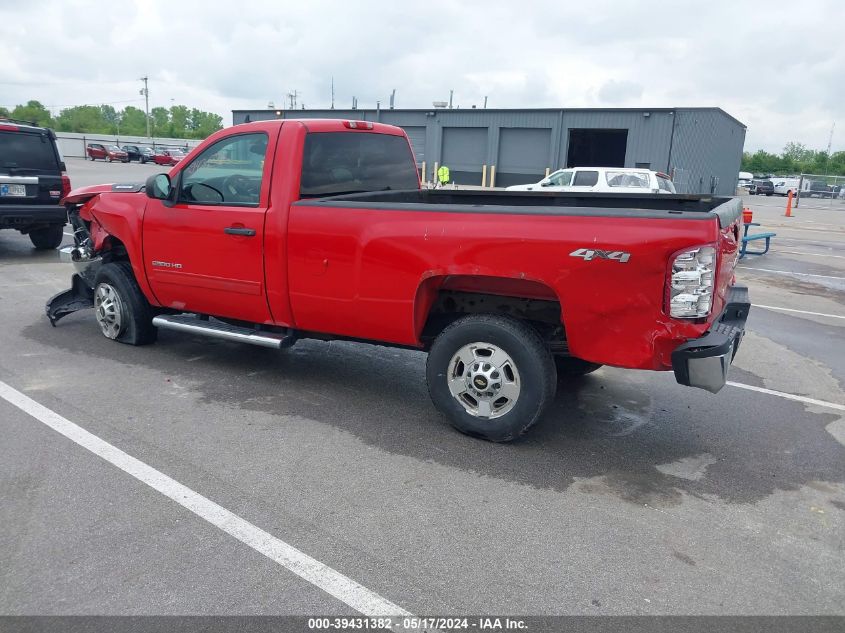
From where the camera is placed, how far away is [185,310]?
610 cm

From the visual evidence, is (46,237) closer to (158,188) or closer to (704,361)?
(158,188)

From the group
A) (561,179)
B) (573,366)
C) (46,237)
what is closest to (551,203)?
(573,366)

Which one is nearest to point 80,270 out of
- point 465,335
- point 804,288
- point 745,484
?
point 465,335

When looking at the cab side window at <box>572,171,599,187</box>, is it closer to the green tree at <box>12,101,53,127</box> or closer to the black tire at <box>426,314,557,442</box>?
the black tire at <box>426,314,557,442</box>

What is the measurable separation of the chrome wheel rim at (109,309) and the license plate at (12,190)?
17.3 feet

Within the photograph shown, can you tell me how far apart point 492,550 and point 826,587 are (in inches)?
57.9

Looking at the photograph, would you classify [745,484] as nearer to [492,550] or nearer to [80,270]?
[492,550]

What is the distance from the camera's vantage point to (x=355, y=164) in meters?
5.85

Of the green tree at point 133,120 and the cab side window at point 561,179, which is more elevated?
the green tree at point 133,120

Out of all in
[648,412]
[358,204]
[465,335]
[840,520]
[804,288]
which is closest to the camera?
[840,520]

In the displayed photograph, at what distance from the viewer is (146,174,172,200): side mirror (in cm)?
580

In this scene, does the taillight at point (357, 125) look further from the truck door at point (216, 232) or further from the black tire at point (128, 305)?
the black tire at point (128, 305)

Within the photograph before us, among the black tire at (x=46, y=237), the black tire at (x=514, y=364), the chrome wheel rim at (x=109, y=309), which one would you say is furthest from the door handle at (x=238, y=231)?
the black tire at (x=46, y=237)

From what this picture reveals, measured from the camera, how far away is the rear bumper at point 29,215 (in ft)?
35.1
